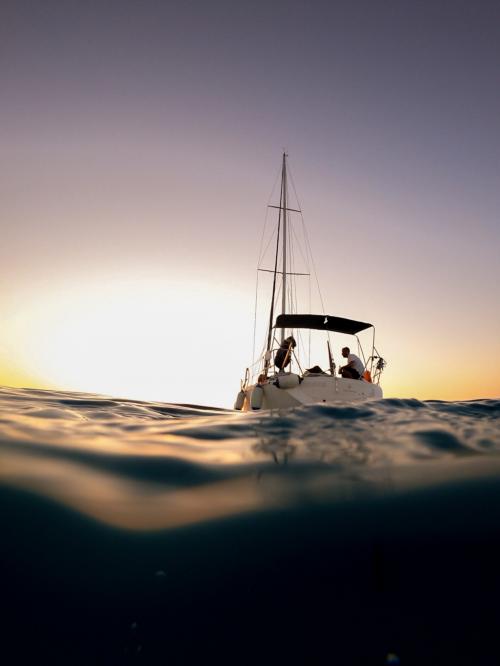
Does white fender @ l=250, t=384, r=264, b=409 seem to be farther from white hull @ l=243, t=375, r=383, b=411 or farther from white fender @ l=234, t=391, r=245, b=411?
white fender @ l=234, t=391, r=245, b=411

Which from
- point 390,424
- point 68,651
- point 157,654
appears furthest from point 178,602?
point 390,424

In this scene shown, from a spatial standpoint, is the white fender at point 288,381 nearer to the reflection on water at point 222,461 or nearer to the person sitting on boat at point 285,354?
the person sitting on boat at point 285,354

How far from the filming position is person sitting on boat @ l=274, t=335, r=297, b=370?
12276 mm

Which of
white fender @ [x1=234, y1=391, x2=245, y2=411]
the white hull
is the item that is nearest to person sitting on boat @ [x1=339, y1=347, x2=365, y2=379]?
the white hull

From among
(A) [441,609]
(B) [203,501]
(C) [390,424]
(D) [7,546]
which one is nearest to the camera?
(A) [441,609]

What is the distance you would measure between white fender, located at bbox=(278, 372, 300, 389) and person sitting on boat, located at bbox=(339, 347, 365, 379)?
1614 millimetres

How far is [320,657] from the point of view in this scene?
98 cm

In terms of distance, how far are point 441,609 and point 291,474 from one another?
105 centimetres

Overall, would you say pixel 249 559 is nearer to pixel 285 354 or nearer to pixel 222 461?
pixel 222 461

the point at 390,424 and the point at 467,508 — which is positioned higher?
the point at 390,424

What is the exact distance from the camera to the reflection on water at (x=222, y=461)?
172 cm

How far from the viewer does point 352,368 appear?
11.8 metres

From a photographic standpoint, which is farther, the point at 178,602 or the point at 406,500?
the point at 406,500

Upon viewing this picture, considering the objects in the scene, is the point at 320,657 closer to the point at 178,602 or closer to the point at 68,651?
the point at 178,602
